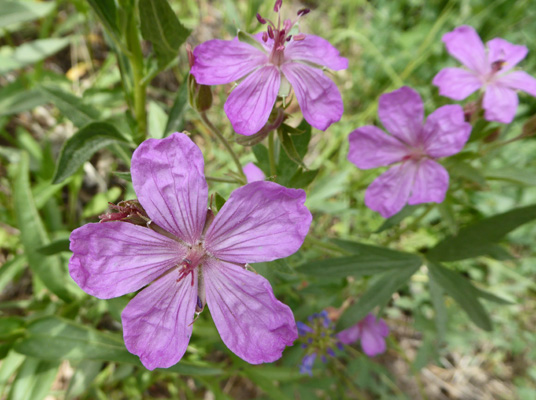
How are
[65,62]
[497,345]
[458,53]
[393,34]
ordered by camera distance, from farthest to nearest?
[393,34] < [65,62] < [497,345] < [458,53]

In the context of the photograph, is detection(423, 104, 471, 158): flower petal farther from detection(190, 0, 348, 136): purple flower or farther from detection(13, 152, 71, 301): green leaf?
detection(13, 152, 71, 301): green leaf

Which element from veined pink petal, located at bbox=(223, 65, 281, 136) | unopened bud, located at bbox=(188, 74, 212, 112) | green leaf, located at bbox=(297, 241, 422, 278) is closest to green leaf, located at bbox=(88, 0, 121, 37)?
unopened bud, located at bbox=(188, 74, 212, 112)

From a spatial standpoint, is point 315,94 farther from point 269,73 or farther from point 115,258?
point 115,258

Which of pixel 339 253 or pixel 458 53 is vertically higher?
pixel 458 53

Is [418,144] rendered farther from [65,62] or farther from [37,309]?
[65,62]

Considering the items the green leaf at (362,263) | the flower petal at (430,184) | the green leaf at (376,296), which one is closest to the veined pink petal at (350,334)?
the green leaf at (376,296)

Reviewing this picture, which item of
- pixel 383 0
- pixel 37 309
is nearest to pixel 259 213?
pixel 37 309
